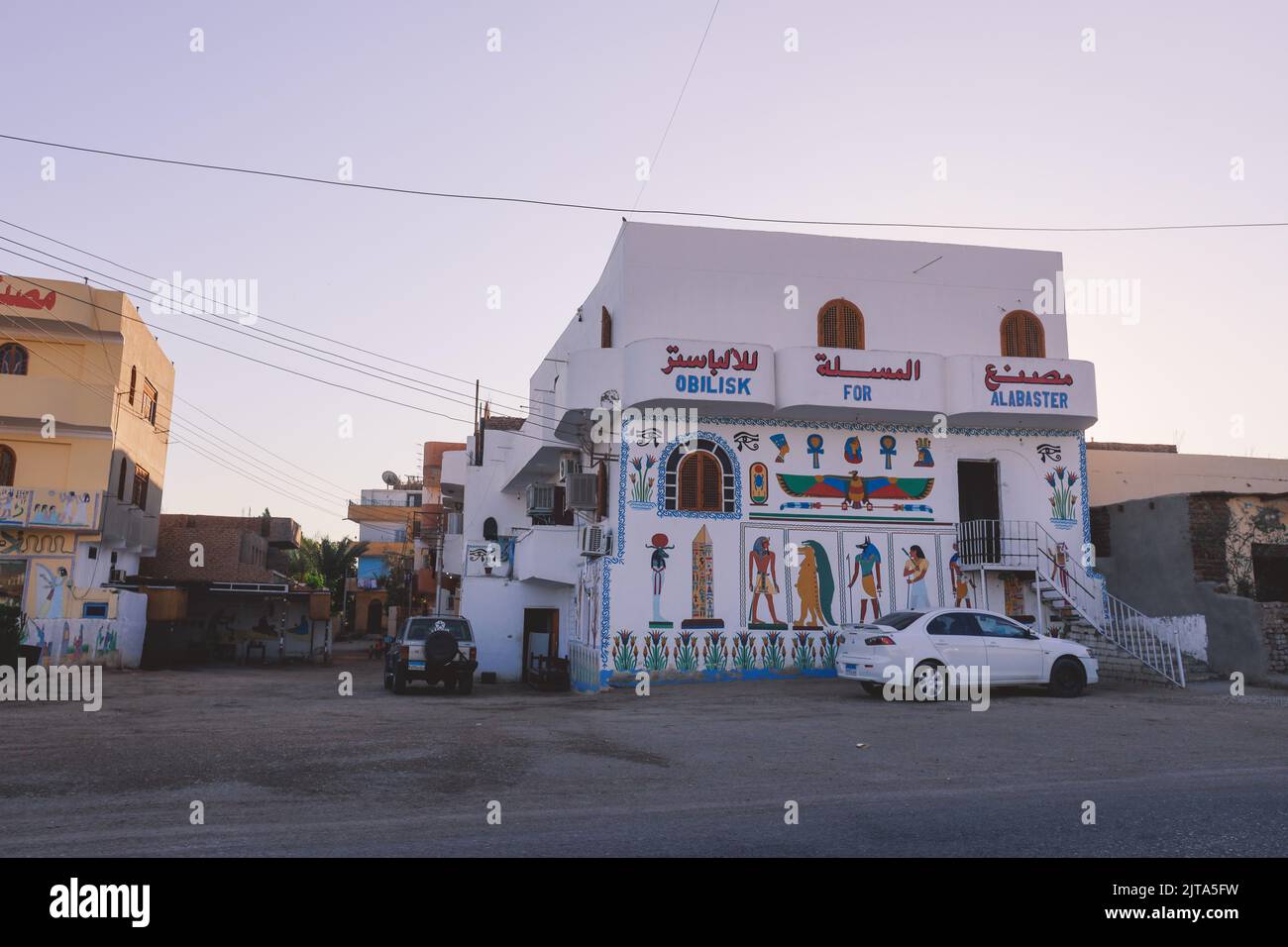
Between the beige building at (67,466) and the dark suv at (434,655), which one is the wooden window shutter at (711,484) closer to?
the dark suv at (434,655)

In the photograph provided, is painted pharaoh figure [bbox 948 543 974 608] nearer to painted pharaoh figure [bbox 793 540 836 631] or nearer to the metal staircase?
the metal staircase

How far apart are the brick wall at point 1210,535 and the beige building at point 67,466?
95.1ft

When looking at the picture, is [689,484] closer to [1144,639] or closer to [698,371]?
[698,371]

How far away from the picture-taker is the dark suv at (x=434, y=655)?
65.9 feet

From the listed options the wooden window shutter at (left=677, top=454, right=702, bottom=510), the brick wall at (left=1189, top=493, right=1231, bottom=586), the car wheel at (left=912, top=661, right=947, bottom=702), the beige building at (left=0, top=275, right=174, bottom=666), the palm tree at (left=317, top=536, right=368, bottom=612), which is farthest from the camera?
the palm tree at (left=317, top=536, right=368, bottom=612)

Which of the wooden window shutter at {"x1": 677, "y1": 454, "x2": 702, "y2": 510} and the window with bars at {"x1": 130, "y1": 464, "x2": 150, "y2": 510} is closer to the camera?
the wooden window shutter at {"x1": 677, "y1": 454, "x2": 702, "y2": 510}

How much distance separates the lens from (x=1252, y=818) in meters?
7.07

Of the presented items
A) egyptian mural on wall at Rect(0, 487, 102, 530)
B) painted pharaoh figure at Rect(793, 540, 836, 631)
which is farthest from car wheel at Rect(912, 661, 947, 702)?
egyptian mural on wall at Rect(0, 487, 102, 530)

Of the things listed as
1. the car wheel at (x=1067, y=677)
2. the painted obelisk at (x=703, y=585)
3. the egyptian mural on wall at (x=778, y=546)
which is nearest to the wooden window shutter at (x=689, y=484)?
the egyptian mural on wall at (x=778, y=546)

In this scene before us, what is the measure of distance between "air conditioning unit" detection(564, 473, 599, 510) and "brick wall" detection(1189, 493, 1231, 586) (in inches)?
504

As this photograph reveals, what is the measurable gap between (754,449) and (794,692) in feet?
19.5

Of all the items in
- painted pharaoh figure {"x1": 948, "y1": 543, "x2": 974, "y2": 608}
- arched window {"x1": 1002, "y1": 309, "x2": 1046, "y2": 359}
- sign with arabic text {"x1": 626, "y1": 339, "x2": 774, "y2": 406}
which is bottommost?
painted pharaoh figure {"x1": 948, "y1": 543, "x2": 974, "y2": 608}

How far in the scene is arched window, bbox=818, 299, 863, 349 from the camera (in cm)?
2316
